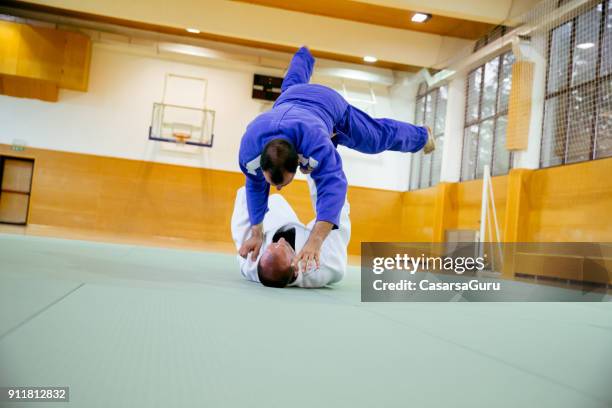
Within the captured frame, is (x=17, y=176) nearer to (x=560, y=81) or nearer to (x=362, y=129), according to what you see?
(x=362, y=129)

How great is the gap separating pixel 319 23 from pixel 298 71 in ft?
22.6

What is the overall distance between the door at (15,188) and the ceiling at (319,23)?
430 cm

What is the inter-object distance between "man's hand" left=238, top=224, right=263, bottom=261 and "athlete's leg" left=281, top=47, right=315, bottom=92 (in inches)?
52.1

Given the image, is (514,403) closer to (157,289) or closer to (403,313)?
(403,313)

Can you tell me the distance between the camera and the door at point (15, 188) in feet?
40.7

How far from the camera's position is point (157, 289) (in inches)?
108

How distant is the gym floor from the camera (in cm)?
116

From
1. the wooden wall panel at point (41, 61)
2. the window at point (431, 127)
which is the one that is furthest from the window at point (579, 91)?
the wooden wall panel at point (41, 61)

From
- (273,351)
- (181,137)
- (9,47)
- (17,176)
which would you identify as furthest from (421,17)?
(17,176)

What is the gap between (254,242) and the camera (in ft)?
11.7

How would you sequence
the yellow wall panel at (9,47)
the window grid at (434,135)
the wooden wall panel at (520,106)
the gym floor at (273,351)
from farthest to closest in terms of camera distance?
the window grid at (434,135) → the yellow wall panel at (9,47) → the wooden wall panel at (520,106) → the gym floor at (273,351)

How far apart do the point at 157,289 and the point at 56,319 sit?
104cm

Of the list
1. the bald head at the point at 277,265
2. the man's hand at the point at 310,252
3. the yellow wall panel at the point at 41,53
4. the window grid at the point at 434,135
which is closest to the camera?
the man's hand at the point at 310,252

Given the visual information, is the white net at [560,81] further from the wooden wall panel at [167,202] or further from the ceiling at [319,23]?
the wooden wall panel at [167,202]
